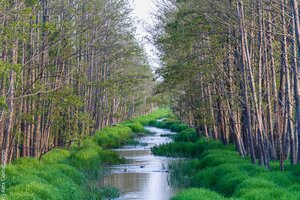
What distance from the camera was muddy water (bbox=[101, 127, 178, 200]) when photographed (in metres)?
20.2

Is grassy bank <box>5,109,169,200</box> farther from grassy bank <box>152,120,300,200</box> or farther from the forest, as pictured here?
grassy bank <box>152,120,300,200</box>

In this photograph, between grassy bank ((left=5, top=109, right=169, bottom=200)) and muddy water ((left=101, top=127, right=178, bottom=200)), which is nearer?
grassy bank ((left=5, top=109, right=169, bottom=200))

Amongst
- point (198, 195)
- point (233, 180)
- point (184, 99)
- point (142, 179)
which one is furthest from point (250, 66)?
point (184, 99)

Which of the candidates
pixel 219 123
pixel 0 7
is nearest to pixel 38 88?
pixel 0 7

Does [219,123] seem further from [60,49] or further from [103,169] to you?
[60,49]

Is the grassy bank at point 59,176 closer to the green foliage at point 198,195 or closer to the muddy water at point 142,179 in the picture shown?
the muddy water at point 142,179

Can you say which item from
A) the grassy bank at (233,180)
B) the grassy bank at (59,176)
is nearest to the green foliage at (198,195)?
the grassy bank at (233,180)

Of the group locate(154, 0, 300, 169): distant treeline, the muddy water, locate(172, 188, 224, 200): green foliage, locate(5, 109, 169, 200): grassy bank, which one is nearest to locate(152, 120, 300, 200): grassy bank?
locate(172, 188, 224, 200): green foliage

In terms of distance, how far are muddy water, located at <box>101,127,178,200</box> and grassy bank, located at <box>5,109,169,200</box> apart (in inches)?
33.1

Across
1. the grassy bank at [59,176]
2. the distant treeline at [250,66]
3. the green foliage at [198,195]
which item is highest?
the distant treeline at [250,66]

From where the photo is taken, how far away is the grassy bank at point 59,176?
15328 mm

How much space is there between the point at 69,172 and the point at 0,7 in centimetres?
920

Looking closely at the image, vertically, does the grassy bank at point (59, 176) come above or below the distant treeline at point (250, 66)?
below

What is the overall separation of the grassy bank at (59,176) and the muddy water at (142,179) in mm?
841
